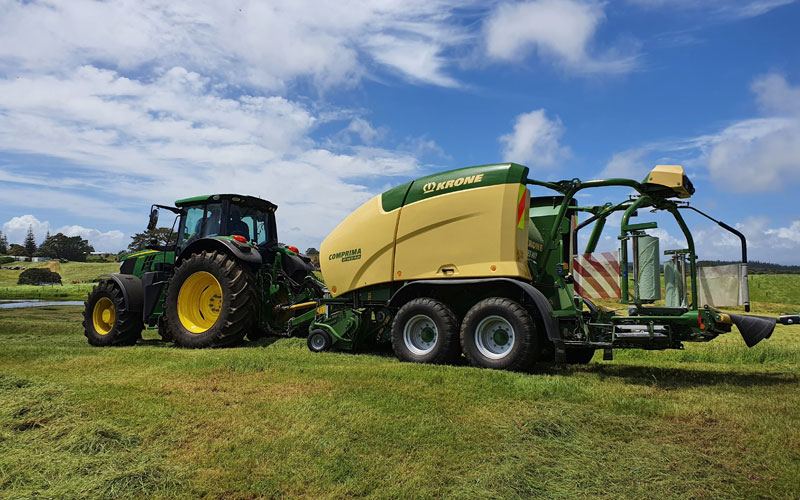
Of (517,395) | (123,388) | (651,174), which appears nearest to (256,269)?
(123,388)

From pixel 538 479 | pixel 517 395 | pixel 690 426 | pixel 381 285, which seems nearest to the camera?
pixel 538 479

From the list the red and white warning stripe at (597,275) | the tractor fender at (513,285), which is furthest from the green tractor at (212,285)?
the red and white warning stripe at (597,275)

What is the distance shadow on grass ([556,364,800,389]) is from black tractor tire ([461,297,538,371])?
68 centimetres

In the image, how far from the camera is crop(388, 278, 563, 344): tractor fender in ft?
20.3

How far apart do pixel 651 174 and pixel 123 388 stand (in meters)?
6.31

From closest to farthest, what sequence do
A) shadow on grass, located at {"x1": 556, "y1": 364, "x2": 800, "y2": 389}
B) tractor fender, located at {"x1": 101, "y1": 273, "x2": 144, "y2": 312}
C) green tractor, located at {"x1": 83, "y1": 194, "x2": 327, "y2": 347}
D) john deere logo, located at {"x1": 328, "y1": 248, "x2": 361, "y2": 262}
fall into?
shadow on grass, located at {"x1": 556, "y1": 364, "x2": 800, "y2": 389} < john deere logo, located at {"x1": 328, "y1": 248, "x2": 361, "y2": 262} < green tractor, located at {"x1": 83, "y1": 194, "x2": 327, "y2": 347} < tractor fender, located at {"x1": 101, "y1": 273, "x2": 144, "y2": 312}

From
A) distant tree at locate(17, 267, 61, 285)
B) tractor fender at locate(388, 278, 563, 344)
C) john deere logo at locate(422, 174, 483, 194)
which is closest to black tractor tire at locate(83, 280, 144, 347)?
tractor fender at locate(388, 278, 563, 344)

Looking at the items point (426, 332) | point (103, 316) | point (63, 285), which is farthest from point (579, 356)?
point (63, 285)

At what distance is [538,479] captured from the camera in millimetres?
3324

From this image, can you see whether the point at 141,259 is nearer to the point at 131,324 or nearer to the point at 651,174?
the point at 131,324

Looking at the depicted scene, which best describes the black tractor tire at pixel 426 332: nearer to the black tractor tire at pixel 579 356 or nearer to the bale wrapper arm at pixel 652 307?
the bale wrapper arm at pixel 652 307

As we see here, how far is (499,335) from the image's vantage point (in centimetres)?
659

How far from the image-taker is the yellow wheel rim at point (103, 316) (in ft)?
33.6

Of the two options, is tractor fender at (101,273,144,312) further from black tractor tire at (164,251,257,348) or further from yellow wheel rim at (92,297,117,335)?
black tractor tire at (164,251,257,348)
